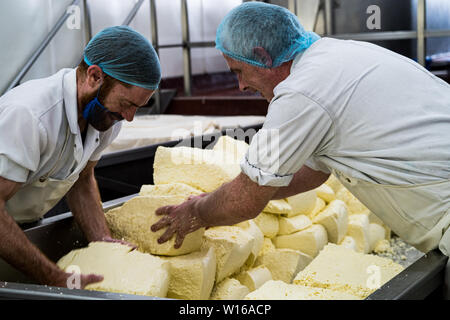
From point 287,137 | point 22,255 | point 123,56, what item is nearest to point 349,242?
point 287,137

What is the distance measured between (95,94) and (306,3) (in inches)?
176

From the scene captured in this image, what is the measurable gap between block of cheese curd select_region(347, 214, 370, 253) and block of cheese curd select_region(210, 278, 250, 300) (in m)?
1.01

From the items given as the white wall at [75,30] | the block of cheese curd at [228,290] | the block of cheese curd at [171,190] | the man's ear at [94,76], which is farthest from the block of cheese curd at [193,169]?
the white wall at [75,30]

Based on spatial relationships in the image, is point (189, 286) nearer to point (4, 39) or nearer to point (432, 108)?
point (432, 108)

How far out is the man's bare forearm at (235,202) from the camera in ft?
5.09

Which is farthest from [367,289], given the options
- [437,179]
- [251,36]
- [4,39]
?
[4,39]

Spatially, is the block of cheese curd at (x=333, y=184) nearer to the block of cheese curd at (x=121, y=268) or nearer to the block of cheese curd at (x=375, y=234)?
the block of cheese curd at (x=375, y=234)

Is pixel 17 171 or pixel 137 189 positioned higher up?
pixel 17 171

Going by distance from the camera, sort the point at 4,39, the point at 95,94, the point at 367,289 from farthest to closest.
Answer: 1. the point at 4,39
2. the point at 95,94
3. the point at 367,289

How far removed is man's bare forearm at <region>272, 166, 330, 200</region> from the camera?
194cm

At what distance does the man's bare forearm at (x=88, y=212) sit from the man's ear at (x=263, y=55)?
832 mm

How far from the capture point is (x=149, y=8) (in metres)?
6.93

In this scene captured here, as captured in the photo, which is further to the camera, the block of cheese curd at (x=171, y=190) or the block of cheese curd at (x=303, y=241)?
the block of cheese curd at (x=303, y=241)

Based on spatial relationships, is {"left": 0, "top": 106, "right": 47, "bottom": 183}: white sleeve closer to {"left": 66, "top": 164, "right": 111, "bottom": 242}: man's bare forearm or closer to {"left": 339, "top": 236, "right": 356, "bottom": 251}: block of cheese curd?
{"left": 66, "top": 164, "right": 111, "bottom": 242}: man's bare forearm
